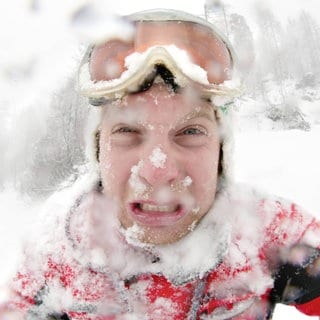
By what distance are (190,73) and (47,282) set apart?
3.17 feet

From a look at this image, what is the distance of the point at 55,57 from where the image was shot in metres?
14.3

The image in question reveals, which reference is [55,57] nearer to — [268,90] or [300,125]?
[300,125]

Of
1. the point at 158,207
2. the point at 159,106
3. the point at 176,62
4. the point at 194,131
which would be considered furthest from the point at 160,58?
the point at 158,207

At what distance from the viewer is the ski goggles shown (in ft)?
5.08

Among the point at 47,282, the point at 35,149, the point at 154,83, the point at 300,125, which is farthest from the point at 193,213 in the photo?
the point at 300,125

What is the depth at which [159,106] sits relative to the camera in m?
1.50

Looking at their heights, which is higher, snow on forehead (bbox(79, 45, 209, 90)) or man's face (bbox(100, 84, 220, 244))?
snow on forehead (bbox(79, 45, 209, 90))

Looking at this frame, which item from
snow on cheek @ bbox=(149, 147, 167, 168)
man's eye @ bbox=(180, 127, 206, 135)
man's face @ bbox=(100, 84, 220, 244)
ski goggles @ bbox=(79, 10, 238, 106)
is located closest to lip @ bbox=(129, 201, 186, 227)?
man's face @ bbox=(100, 84, 220, 244)

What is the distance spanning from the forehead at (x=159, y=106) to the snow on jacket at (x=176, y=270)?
0.40m

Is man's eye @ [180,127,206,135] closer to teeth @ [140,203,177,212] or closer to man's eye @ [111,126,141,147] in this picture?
man's eye @ [111,126,141,147]

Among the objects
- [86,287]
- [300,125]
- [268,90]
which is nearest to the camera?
[86,287]

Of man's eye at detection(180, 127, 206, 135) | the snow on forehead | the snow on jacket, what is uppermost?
the snow on forehead

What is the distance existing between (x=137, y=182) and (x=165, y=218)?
0.16 metres

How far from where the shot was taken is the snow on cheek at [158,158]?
4.70 feet
